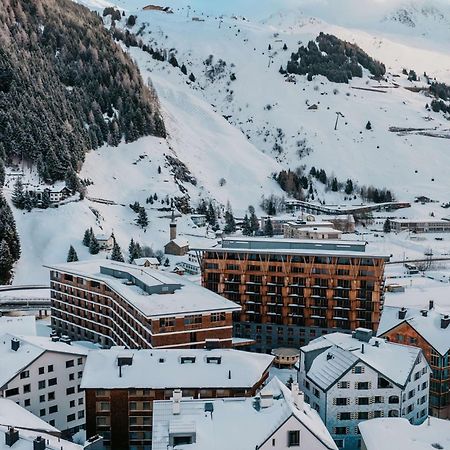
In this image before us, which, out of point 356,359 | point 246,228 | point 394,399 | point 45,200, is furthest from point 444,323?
point 246,228

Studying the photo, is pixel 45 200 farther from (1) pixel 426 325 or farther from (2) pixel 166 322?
(1) pixel 426 325

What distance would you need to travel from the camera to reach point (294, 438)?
1341 inches

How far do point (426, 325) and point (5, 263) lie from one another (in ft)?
233

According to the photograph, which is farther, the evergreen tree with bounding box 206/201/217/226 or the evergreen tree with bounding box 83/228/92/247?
the evergreen tree with bounding box 206/201/217/226

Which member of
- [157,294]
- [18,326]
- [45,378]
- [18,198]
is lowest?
[45,378]

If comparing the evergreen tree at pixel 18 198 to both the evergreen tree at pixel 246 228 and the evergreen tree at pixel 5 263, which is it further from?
the evergreen tree at pixel 246 228

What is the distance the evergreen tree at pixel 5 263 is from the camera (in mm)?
102000

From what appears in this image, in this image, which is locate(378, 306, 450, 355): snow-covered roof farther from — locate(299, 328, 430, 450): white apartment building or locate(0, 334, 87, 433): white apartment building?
locate(0, 334, 87, 433): white apartment building

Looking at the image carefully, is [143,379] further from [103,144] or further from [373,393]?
[103,144]

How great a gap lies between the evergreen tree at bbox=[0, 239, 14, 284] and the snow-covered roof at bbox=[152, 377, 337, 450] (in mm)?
71855

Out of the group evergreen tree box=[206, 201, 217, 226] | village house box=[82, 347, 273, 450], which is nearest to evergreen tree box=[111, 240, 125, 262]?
evergreen tree box=[206, 201, 217, 226]

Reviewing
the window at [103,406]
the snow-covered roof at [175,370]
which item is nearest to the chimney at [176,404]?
the snow-covered roof at [175,370]

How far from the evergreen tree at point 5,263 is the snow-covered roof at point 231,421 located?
71855 mm

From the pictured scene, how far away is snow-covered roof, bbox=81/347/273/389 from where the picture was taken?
4459cm
